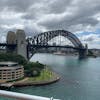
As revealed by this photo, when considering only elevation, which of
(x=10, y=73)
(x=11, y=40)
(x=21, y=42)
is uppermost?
(x=11, y=40)

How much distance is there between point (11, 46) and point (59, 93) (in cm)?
2899

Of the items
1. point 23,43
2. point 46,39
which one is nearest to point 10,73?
point 23,43

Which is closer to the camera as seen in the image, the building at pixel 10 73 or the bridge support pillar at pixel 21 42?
the building at pixel 10 73

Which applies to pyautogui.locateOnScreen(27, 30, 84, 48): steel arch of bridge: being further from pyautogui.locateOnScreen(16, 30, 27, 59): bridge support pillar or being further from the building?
the building

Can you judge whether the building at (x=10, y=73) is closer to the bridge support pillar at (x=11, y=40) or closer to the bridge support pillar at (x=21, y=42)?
the bridge support pillar at (x=21, y=42)

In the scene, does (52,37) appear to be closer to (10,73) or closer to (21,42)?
(21,42)

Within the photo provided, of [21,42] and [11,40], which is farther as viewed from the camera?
[11,40]

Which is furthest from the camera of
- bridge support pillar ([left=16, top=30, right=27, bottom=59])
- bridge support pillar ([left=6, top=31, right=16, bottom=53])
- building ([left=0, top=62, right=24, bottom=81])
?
bridge support pillar ([left=6, top=31, right=16, bottom=53])

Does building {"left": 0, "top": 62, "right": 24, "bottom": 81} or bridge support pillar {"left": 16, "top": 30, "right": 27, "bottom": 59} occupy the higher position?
bridge support pillar {"left": 16, "top": 30, "right": 27, "bottom": 59}

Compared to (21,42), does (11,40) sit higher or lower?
higher

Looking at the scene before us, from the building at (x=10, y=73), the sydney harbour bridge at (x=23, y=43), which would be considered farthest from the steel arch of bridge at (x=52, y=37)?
the building at (x=10, y=73)

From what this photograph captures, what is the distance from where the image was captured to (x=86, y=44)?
76.4 meters

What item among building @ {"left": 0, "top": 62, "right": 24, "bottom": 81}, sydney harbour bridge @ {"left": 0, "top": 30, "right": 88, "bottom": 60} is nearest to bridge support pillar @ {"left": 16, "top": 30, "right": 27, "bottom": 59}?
sydney harbour bridge @ {"left": 0, "top": 30, "right": 88, "bottom": 60}

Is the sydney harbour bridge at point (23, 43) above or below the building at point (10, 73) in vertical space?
above
